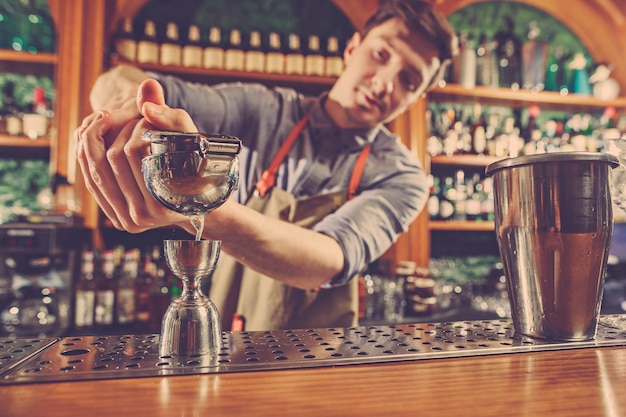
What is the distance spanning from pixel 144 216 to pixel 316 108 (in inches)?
38.6

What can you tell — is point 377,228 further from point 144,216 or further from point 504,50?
point 504,50

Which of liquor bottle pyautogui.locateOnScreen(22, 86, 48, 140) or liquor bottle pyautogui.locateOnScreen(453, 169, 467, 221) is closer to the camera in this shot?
liquor bottle pyautogui.locateOnScreen(22, 86, 48, 140)

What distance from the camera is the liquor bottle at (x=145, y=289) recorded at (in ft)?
7.15

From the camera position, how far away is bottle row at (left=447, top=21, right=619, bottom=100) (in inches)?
107

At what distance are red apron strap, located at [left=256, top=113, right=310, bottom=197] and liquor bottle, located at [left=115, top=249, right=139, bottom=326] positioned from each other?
1.04 meters

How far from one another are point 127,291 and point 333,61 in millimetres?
1506

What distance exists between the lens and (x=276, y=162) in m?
1.49

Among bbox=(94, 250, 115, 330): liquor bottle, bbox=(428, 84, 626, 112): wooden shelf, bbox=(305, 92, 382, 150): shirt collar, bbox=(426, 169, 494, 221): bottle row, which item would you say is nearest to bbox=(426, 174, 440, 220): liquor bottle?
bbox=(426, 169, 494, 221): bottle row

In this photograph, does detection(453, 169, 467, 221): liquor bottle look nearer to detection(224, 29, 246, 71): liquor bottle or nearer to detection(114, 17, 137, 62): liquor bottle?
detection(224, 29, 246, 71): liquor bottle

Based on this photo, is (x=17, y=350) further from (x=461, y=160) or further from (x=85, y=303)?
(x=461, y=160)

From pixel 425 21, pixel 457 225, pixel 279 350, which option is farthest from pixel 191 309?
pixel 457 225

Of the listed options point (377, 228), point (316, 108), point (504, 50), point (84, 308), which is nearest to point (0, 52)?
point (84, 308)

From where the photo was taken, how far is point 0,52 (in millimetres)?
2199

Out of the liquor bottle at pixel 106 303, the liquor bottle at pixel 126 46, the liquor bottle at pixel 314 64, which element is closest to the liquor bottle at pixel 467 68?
the liquor bottle at pixel 314 64
